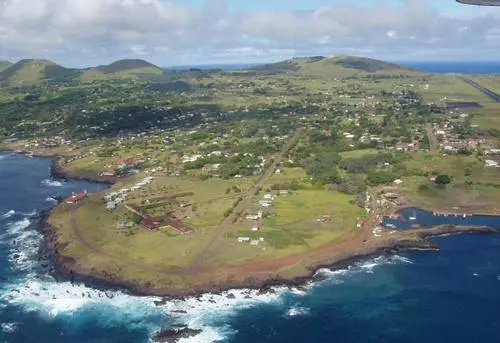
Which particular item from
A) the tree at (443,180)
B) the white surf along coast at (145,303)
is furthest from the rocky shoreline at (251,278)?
the tree at (443,180)

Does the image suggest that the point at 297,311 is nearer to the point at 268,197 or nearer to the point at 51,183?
the point at 268,197

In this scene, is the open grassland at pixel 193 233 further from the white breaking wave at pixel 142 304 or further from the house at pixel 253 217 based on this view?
the white breaking wave at pixel 142 304

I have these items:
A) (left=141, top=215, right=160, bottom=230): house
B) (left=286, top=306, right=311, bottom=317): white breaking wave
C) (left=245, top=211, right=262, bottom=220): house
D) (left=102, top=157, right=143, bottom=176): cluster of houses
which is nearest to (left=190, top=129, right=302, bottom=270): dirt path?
(left=245, top=211, right=262, bottom=220): house

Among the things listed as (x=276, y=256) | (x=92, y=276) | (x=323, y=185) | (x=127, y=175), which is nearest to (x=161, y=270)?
(x=92, y=276)

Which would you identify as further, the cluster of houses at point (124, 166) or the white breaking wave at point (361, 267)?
the cluster of houses at point (124, 166)

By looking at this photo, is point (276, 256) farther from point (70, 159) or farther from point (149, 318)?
point (70, 159)

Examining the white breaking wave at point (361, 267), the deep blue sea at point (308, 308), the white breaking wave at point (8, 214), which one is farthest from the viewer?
the white breaking wave at point (8, 214)
